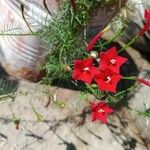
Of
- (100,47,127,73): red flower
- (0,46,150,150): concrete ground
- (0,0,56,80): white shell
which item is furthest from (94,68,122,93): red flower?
(0,46,150,150): concrete ground

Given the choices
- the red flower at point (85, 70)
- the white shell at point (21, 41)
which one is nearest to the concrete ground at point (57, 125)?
the white shell at point (21, 41)

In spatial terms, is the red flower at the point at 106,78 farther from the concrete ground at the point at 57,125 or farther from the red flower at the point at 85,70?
the concrete ground at the point at 57,125

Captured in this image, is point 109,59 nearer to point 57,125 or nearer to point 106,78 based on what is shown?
point 106,78

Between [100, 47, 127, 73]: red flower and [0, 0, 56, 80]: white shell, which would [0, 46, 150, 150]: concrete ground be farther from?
[100, 47, 127, 73]: red flower

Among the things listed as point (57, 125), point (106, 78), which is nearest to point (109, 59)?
point (106, 78)

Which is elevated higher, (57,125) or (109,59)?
(109,59)

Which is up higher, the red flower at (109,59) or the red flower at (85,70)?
the red flower at (109,59)

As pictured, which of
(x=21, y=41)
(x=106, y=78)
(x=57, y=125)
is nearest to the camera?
(x=106, y=78)

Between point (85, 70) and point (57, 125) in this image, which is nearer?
point (85, 70)

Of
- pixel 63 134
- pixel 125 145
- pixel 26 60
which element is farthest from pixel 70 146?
pixel 26 60

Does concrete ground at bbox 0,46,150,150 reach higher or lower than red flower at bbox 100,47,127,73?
lower

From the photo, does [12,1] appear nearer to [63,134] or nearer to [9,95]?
[9,95]

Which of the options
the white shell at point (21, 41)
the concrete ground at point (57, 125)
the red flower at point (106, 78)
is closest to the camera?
the red flower at point (106, 78)
